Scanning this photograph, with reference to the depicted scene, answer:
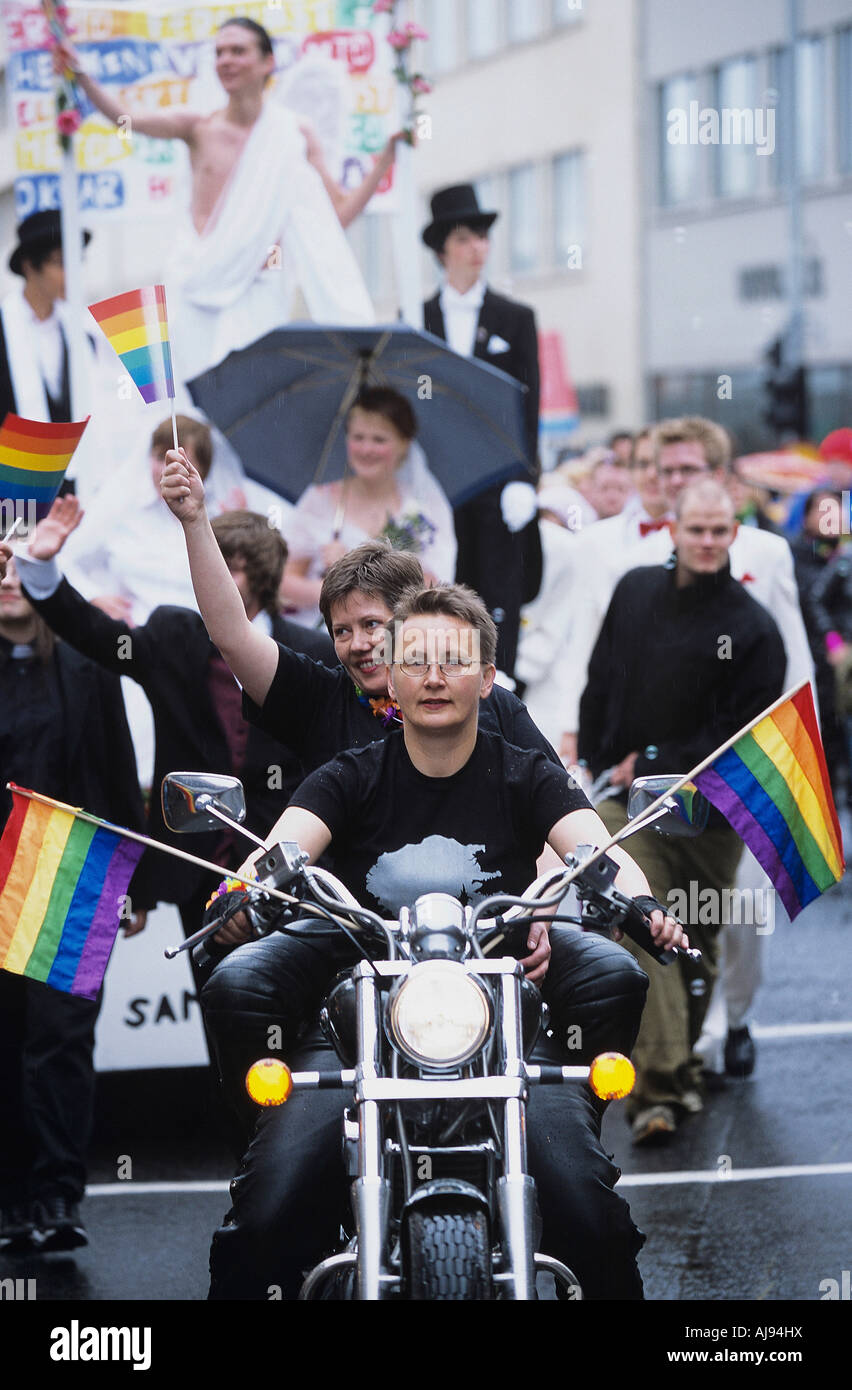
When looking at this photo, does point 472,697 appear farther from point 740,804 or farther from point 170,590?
point 170,590

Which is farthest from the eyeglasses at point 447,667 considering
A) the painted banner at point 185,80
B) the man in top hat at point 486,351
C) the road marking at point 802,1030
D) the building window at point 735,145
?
the building window at point 735,145

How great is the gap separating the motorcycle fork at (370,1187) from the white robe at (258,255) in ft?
19.3

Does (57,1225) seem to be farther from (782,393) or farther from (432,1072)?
(782,393)

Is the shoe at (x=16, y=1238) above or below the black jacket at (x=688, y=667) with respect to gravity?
below

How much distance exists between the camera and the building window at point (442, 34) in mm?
42562

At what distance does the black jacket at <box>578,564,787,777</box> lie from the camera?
23.7 feet

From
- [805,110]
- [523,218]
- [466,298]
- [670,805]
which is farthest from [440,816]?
[523,218]

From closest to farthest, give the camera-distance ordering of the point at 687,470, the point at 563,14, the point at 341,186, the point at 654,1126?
1. the point at 654,1126
2. the point at 687,470
3. the point at 341,186
4. the point at 563,14

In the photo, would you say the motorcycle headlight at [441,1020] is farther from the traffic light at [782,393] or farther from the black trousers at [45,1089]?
the traffic light at [782,393]

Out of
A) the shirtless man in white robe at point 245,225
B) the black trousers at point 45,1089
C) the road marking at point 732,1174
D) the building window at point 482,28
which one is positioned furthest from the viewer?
the building window at point 482,28

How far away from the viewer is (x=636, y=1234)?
4.19 metres

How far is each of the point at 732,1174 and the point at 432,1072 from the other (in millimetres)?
3253

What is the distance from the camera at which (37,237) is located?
379 inches

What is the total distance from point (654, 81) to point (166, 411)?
102 ft
